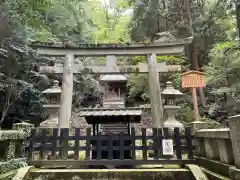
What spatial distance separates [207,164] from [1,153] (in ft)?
21.4

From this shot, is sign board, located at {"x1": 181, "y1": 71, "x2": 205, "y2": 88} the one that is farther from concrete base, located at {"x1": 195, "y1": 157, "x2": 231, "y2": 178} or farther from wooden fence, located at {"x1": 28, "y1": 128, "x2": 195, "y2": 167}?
concrete base, located at {"x1": 195, "y1": 157, "x2": 231, "y2": 178}

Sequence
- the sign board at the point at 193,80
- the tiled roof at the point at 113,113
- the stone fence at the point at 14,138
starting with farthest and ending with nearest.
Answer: the sign board at the point at 193,80 → the stone fence at the point at 14,138 → the tiled roof at the point at 113,113

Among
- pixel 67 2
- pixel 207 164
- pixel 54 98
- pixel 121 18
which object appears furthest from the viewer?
pixel 121 18

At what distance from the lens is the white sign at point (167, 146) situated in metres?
5.29

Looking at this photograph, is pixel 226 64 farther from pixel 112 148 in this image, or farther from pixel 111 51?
pixel 112 148

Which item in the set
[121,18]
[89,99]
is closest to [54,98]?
[89,99]

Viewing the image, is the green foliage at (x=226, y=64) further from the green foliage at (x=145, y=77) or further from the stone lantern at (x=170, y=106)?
the stone lantern at (x=170, y=106)

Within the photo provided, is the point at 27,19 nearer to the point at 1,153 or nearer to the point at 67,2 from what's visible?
the point at 67,2

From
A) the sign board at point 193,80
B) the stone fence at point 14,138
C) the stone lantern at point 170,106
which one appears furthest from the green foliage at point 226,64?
the stone fence at point 14,138

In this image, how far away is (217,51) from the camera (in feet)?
35.9

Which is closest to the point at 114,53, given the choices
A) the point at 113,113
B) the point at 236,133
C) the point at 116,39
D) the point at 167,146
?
the point at 113,113

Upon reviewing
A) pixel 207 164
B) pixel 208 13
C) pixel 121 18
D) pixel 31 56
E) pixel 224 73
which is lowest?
pixel 207 164

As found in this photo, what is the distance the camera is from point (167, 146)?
5.32 metres

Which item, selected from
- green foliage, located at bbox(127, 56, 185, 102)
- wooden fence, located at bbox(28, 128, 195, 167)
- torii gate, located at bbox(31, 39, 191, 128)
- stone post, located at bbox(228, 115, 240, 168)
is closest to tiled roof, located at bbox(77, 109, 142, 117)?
wooden fence, located at bbox(28, 128, 195, 167)
